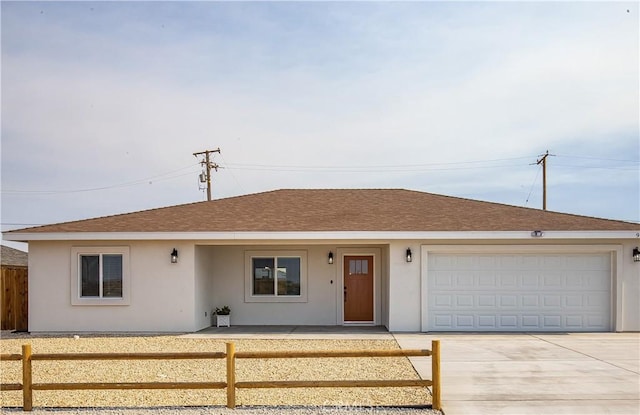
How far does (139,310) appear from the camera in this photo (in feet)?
51.9

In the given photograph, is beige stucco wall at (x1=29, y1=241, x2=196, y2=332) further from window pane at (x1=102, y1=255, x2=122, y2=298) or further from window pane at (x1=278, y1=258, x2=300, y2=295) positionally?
window pane at (x1=278, y1=258, x2=300, y2=295)

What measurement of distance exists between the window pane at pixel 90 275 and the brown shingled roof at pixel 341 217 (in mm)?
887

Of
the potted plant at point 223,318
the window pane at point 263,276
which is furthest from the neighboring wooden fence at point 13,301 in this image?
the window pane at point 263,276

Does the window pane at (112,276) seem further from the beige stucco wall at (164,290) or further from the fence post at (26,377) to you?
the fence post at (26,377)

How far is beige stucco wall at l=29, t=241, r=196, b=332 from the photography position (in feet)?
51.9

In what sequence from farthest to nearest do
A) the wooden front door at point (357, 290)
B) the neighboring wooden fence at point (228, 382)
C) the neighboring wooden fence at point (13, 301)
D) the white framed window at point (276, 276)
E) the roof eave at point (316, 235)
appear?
the wooden front door at point (357, 290), the white framed window at point (276, 276), the neighboring wooden fence at point (13, 301), the roof eave at point (316, 235), the neighboring wooden fence at point (228, 382)

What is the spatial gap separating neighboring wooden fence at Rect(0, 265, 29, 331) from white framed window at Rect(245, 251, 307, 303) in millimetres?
6353

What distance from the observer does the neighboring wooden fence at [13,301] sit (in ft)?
55.5

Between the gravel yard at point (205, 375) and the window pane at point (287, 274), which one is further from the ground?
the window pane at point (287, 274)

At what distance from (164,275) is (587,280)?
441 inches

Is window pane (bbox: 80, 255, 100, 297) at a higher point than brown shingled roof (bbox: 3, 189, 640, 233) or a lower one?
lower

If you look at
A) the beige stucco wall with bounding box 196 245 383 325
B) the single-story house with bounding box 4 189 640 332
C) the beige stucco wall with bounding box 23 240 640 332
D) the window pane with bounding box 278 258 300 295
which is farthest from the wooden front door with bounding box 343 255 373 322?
the single-story house with bounding box 4 189 640 332

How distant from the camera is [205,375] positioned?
33.3ft

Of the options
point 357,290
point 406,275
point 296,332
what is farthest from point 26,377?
point 357,290
